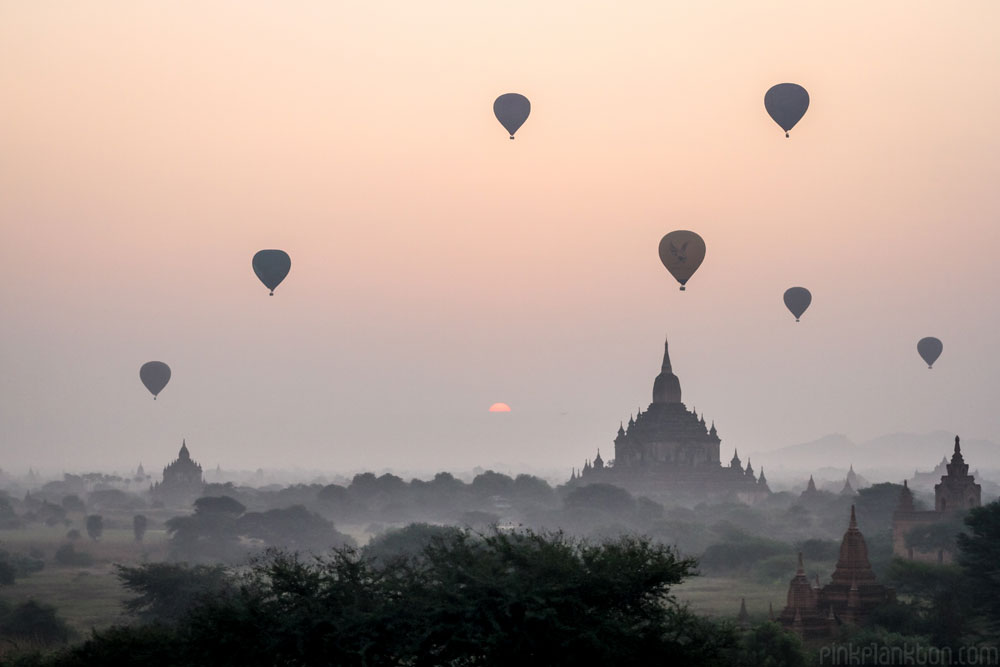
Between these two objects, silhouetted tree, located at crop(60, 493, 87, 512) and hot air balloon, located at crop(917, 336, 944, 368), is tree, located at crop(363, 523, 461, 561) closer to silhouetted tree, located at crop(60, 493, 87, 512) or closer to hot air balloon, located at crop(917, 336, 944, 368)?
hot air balloon, located at crop(917, 336, 944, 368)

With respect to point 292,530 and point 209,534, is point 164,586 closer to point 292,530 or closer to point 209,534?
point 209,534

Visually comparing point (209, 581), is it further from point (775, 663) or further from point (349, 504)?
point (349, 504)

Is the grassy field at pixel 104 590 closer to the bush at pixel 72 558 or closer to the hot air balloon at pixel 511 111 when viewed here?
the bush at pixel 72 558

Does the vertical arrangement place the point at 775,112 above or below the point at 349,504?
above

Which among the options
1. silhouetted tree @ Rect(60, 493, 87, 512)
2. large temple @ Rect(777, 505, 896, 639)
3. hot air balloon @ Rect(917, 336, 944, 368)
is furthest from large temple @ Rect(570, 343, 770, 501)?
large temple @ Rect(777, 505, 896, 639)

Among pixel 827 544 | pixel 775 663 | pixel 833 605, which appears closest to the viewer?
pixel 775 663

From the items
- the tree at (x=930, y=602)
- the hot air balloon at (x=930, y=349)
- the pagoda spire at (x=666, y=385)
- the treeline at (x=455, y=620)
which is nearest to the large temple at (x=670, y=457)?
the pagoda spire at (x=666, y=385)

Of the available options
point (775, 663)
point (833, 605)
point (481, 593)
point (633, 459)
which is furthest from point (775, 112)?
point (633, 459)
